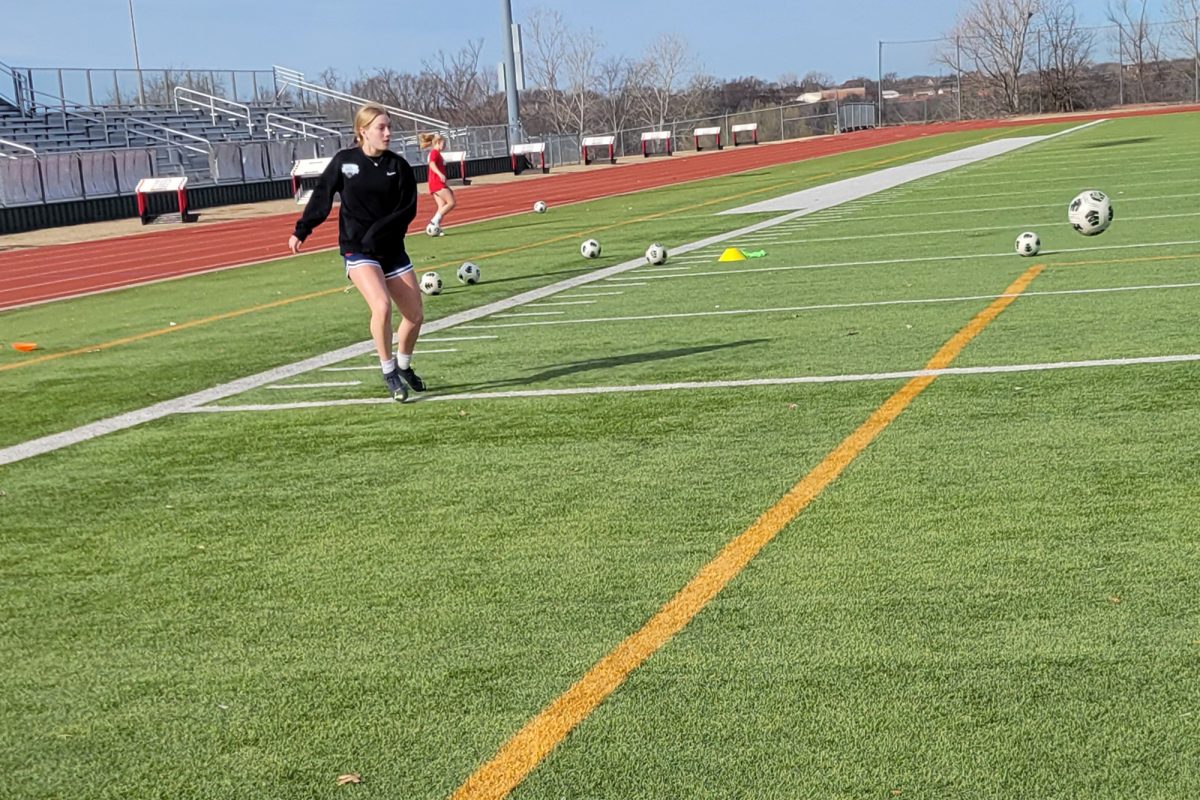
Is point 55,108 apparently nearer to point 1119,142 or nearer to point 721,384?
point 1119,142

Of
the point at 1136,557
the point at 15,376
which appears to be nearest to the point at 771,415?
the point at 1136,557

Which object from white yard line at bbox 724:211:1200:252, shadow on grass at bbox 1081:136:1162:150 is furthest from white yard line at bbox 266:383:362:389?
shadow on grass at bbox 1081:136:1162:150

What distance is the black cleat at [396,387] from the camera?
865cm

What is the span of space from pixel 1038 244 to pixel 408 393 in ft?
24.3

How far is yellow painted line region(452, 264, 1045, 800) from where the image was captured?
348 centimetres

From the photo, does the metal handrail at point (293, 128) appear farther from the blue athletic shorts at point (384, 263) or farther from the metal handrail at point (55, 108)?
the blue athletic shorts at point (384, 263)

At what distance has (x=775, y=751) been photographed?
137 inches

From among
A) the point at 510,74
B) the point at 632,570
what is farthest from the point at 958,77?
the point at 632,570

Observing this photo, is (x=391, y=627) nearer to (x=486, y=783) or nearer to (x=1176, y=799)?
(x=486, y=783)

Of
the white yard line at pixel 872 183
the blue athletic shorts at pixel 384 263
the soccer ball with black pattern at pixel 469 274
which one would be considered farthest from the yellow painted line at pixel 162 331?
the white yard line at pixel 872 183

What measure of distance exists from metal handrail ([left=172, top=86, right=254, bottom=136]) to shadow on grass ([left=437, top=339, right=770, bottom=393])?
43.5m

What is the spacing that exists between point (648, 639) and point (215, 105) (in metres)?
51.6

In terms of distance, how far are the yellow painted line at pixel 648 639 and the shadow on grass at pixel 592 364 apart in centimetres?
Answer: 256

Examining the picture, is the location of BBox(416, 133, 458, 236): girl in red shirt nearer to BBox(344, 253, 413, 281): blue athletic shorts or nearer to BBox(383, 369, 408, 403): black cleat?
BBox(344, 253, 413, 281): blue athletic shorts
